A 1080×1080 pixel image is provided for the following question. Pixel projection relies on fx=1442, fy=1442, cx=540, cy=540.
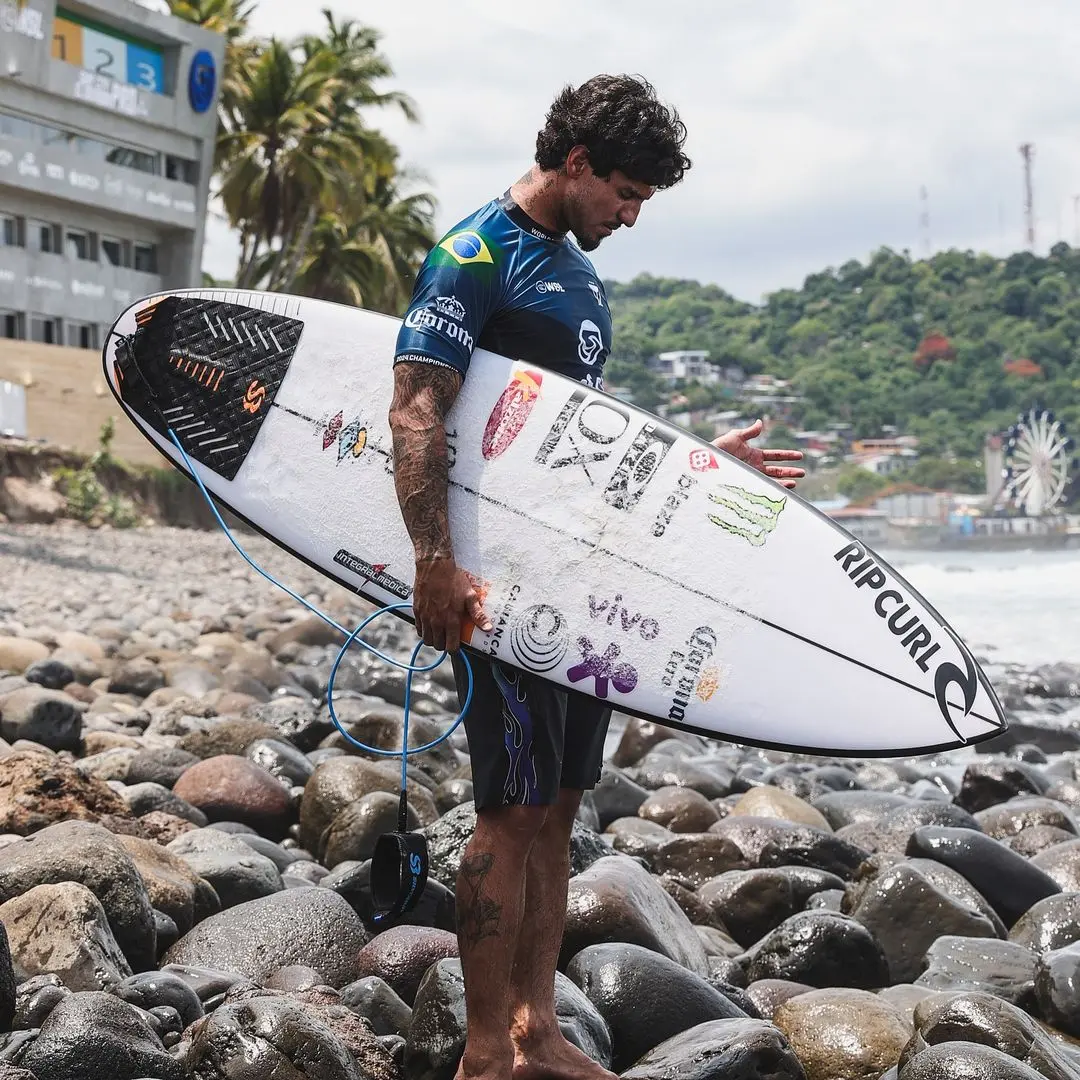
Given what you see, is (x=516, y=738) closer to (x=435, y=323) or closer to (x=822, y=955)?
(x=435, y=323)

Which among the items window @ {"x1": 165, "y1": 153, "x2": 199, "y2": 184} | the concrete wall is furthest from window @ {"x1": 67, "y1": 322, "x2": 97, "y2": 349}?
window @ {"x1": 165, "y1": 153, "x2": 199, "y2": 184}

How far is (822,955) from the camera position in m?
4.49

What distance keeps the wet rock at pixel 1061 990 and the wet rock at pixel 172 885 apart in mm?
2501

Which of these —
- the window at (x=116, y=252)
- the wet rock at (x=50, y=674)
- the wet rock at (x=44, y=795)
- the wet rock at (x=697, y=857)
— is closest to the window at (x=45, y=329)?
the window at (x=116, y=252)

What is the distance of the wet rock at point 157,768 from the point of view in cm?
614

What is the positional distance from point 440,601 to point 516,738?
31 cm

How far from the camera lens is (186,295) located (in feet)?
12.9

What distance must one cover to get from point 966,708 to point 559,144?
1.54 metres

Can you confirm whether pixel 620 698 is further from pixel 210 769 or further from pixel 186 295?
pixel 210 769

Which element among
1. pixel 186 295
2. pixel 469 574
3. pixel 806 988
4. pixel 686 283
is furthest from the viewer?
pixel 686 283

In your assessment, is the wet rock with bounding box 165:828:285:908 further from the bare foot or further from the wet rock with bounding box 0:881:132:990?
the bare foot

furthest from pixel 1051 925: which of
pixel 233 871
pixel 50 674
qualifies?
pixel 50 674

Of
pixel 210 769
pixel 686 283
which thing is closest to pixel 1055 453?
pixel 686 283

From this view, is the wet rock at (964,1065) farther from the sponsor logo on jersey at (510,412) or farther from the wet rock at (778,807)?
the wet rock at (778,807)
